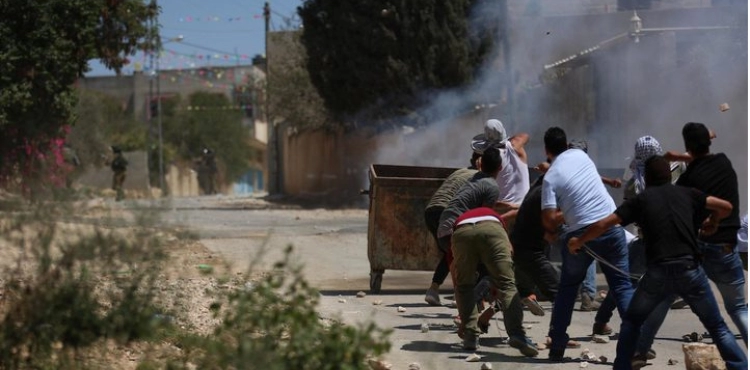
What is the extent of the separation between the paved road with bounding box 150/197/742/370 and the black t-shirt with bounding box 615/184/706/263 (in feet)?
4.33

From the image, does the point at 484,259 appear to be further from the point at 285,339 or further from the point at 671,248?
the point at 285,339

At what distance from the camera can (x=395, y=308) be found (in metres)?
10.0

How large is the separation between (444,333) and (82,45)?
1429 centimetres

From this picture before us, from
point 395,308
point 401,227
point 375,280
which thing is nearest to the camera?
point 395,308

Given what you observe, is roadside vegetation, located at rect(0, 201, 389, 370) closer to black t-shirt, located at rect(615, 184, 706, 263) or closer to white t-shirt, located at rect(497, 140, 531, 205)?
black t-shirt, located at rect(615, 184, 706, 263)

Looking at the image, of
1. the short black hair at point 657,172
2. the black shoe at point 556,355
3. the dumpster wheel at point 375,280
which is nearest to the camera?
the short black hair at point 657,172

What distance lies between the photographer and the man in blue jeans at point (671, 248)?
606cm

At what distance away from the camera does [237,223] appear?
22.8m

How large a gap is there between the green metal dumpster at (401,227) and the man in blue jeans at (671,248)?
4.72 meters

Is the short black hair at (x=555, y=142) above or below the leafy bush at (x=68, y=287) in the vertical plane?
above

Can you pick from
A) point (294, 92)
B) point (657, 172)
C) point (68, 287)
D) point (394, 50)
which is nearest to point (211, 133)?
point (294, 92)

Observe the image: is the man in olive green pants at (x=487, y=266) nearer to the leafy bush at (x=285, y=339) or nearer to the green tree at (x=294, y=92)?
the leafy bush at (x=285, y=339)

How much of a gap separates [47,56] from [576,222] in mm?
15067

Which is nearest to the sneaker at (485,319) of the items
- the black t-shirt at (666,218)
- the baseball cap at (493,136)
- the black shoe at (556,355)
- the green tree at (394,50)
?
the black shoe at (556,355)
